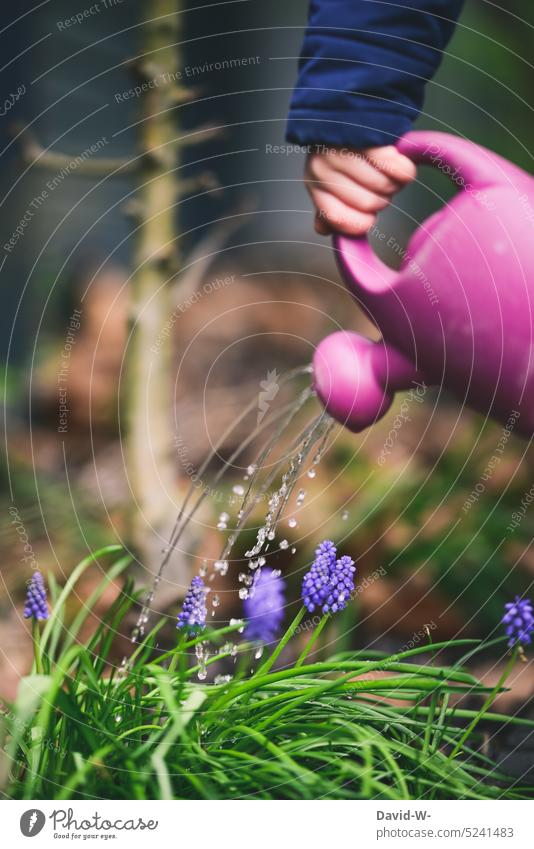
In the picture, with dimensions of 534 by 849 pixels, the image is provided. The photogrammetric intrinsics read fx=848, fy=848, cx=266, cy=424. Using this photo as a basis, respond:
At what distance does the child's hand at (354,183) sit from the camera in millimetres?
689

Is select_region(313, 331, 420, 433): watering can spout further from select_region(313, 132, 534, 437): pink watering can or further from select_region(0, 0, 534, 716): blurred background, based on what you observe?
select_region(0, 0, 534, 716): blurred background

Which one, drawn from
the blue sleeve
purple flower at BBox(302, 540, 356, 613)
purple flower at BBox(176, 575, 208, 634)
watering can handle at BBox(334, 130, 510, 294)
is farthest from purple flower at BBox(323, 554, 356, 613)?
the blue sleeve

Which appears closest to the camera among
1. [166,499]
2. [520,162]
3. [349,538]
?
[166,499]

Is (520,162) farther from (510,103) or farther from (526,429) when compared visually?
(526,429)

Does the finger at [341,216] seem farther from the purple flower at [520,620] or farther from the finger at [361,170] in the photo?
the purple flower at [520,620]

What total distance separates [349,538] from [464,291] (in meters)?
0.69

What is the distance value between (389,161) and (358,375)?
176 millimetres

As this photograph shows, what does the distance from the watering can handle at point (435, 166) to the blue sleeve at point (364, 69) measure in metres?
0.03

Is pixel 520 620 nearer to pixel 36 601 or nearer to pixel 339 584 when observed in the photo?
pixel 339 584

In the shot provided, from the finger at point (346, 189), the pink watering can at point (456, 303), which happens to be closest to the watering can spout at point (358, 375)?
the pink watering can at point (456, 303)

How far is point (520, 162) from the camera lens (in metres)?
1.68

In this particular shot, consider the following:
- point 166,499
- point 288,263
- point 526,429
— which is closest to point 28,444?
point 166,499

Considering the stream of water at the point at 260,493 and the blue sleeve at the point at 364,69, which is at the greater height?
the blue sleeve at the point at 364,69

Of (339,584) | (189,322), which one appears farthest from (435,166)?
(189,322)
